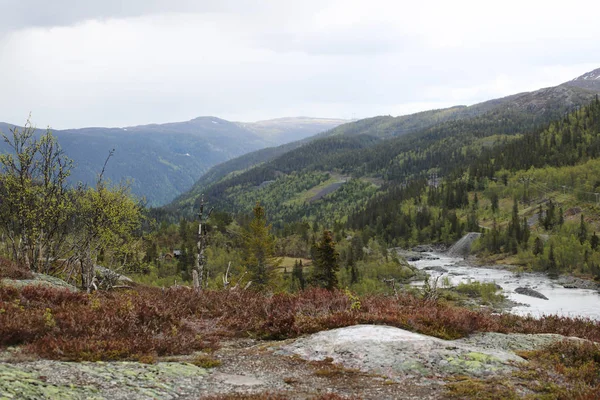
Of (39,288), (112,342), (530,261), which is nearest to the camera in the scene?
(112,342)

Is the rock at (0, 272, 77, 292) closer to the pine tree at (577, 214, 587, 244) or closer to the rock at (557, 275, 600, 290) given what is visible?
the rock at (557, 275, 600, 290)

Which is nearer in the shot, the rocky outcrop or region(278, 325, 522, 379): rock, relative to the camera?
region(278, 325, 522, 379): rock

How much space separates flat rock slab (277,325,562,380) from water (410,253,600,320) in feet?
128

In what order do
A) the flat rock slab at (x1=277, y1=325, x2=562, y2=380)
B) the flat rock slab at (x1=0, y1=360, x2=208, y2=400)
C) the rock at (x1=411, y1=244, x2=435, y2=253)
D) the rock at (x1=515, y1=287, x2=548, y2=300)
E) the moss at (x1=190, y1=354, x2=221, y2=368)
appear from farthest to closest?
the rock at (x1=411, y1=244, x2=435, y2=253)
the rock at (x1=515, y1=287, x2=548, y2=300)
the moss at (x1=190, y1=354, x2=221, y2=368)
the flat rock slab at (x1=277, y1=325, x2=562, y2=380)
the flat rock slab at (x1=0, y1=360, x2=208, y2=400)

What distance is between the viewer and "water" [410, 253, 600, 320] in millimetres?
60469

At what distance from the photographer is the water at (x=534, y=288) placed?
60.5m

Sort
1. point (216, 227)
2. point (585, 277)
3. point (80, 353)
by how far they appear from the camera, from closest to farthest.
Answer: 1. point (80, 353)
2. point (585, 277)
3. point (216, 227)

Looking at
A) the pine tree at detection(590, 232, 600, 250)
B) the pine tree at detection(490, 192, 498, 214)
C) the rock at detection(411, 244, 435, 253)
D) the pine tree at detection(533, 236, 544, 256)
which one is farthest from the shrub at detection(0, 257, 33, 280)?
the pine tree at detection(490, 192, 498, 214)

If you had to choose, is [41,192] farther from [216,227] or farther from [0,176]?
[216,227]

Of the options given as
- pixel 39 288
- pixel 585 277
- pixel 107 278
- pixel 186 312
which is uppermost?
pixel 39 288

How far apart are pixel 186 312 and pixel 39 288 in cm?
463

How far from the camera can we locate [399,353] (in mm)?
10242

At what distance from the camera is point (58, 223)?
2534 centimetres

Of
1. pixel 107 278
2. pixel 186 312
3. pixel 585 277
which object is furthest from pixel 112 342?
pixel 585 277
